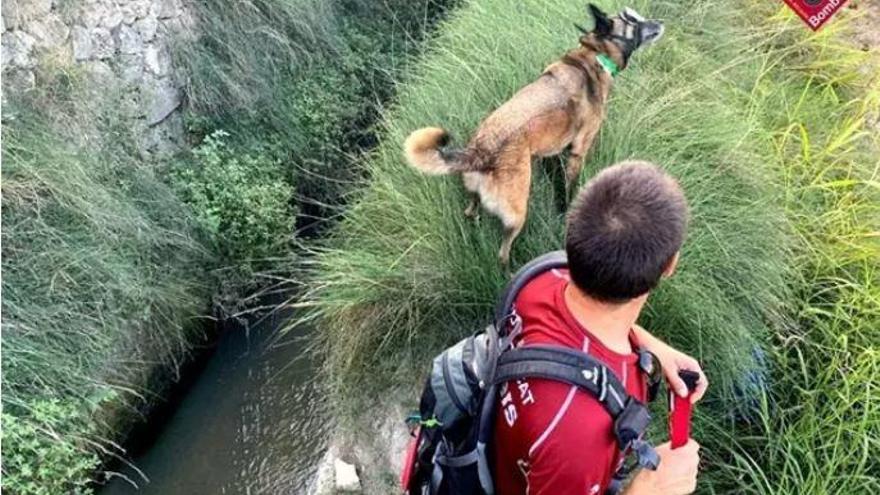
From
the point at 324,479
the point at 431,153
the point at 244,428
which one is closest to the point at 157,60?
the point at 244,428

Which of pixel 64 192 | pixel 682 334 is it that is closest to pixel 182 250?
pixel 64 192

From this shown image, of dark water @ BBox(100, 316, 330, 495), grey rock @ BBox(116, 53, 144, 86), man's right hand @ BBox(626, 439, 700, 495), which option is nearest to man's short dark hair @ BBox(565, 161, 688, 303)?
man's right hand @ BBox(626, 439, 700, 495)

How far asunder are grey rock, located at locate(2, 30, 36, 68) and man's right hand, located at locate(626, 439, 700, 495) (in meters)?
3.15

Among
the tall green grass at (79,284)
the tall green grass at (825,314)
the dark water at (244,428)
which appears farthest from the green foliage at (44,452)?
the tall green grass at (825,314)

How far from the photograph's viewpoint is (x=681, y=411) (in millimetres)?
1547

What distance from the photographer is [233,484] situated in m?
3.45

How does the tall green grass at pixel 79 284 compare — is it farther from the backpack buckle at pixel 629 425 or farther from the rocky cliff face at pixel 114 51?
the backpack buckle at pixel 629 425

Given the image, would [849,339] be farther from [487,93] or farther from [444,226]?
[487,93]

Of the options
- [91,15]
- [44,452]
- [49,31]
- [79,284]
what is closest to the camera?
[44,452]

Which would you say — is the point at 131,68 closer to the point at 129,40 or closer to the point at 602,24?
the point at 129,40

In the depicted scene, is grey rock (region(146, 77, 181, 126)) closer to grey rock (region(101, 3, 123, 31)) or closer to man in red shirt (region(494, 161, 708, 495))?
grey rock (region(101, 3, 123, 31))

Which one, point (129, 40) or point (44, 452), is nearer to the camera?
point (44, 452)

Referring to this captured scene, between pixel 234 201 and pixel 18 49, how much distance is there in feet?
3.85

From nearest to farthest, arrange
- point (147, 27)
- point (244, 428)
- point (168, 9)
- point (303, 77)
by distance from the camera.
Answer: point (244, 428) < point (147, 27) < point (168, 9) < point (303, 77)
